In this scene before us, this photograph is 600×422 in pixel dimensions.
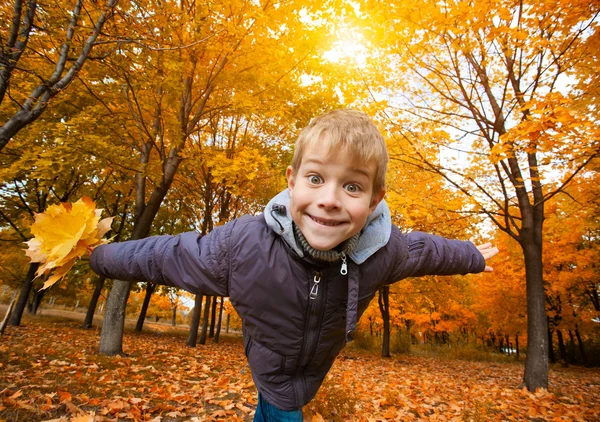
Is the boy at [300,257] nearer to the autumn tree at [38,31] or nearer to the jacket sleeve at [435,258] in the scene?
the jacket sleeve at [435,258]

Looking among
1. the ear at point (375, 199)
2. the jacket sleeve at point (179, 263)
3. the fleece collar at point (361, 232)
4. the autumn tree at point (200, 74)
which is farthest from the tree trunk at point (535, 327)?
the jacket sleeve at point (179, 263)

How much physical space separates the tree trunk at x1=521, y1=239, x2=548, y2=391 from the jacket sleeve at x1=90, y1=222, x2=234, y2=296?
7.30 metres

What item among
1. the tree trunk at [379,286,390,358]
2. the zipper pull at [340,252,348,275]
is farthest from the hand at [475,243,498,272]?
the tree trunk at [379,286,390,358]

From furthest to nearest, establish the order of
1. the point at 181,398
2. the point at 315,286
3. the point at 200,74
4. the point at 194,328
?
the point at 194,328 → the point at 200,74 → the point at 181,398 → the point at 315,286

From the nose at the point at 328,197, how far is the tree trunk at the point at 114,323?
6.61 metres

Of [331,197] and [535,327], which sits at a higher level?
[331,197]

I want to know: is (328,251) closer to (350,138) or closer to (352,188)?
(352,188)

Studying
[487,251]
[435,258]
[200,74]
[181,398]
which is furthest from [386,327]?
[435,258]

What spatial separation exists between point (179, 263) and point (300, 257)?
65 cm

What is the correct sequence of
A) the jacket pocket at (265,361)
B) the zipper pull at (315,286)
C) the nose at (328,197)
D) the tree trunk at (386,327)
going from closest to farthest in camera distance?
1. the nose at (328,197)
2. the zipper pull at (315,286)
3. the jacket pocket at (265,361)
4. the tree trunk at (386,327)

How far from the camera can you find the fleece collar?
1.65 metres

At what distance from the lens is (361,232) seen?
177cm

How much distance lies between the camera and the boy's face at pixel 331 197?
1508mm

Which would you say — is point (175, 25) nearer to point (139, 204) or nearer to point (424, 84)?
point (139, 204)
